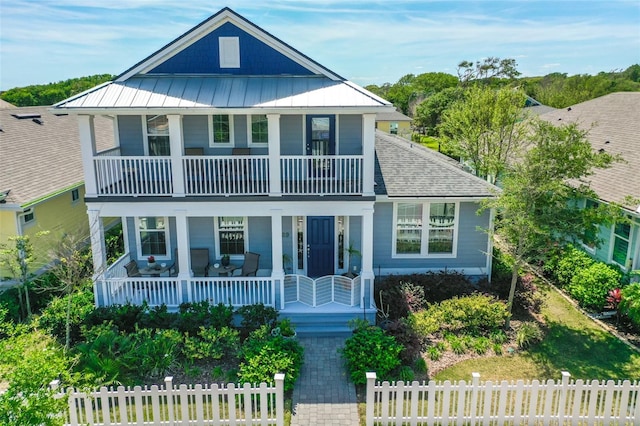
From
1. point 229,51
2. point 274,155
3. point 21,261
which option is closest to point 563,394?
point 274,155

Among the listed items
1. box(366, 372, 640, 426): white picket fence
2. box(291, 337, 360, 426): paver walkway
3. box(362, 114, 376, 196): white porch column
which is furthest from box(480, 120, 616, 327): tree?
box(291, 337, 360, 426): paver walkway

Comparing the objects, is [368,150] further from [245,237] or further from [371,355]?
[371,355]

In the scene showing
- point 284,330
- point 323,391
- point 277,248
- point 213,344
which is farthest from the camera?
point 277,248

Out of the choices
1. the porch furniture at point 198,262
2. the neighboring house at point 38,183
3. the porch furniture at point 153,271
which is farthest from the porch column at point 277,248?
the neighboring house at point 38,183

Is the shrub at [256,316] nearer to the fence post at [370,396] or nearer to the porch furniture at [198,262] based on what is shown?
the porch furniture at [198,262]

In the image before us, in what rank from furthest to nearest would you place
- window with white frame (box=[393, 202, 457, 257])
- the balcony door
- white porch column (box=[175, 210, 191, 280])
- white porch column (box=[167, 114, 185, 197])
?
window with white frame (box=[393, 202, 457, 257])
the balcony door
white porch column (box=[175, 210, 191, 280])
white porch column (box=[167, 114, 185, 197])

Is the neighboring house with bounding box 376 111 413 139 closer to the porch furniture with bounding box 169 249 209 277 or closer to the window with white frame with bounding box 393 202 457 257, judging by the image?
the window with white frame with bounding box 393 202 457 257
